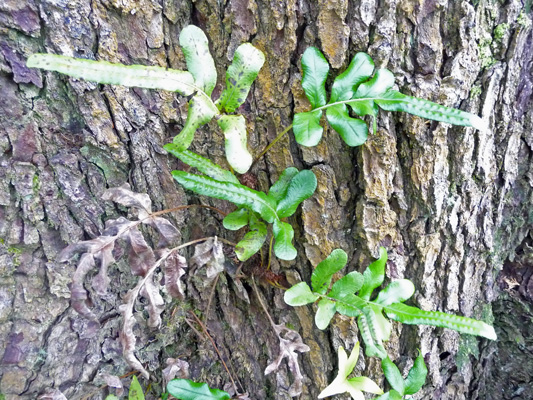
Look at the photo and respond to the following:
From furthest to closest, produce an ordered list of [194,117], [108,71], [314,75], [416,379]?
[416,379] → [314,75] → [194,117] → [108,71]

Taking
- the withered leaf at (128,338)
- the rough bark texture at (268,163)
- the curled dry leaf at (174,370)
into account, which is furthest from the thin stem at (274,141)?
the curled dry leaf at (174,370)

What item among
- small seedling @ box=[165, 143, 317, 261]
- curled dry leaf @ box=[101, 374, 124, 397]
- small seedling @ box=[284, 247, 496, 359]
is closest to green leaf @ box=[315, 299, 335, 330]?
small seedling @ box=[284, 247, 496, 359]

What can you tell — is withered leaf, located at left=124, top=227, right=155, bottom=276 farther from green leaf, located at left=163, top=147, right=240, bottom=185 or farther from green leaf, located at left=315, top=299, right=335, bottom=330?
green leaf, located at left=315, top=299, right=335, bottom=330

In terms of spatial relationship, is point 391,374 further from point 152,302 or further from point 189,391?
point 152,302

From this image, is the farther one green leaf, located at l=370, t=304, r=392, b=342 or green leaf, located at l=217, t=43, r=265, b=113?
green leaf, located at l=370, t=304, r=392, b=342

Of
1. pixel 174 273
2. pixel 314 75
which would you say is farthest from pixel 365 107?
pixel 174 273

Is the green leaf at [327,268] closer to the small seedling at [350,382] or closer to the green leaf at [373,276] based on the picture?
the green leaf at [373,276]

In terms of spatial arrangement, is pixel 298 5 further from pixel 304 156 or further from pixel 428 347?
pixel 428 347
